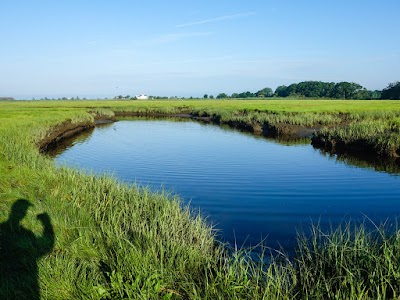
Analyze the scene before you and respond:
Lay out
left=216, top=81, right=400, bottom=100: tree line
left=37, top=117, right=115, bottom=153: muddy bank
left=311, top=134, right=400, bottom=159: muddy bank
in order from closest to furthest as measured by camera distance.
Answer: left=311, top=134, right=400, bottom=159: muddy bank, left=37, top=117, right=115, bottom=153: muddy bank, left=216, top=81, right=400, bottom=100: tree line

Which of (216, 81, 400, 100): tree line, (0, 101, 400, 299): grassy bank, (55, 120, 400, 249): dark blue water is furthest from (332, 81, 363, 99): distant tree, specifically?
(0, 101, 400, 299): grassy bank

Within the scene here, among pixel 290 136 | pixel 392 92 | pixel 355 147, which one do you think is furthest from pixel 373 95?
pixel 355 147

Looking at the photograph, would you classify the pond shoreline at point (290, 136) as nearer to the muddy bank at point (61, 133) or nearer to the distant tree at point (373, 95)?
the muddy bank at point (61, 133)

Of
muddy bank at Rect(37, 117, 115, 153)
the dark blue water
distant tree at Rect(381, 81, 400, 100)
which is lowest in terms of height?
the dark blue water

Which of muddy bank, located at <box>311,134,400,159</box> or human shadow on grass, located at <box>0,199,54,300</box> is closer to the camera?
human shadow on grass, located at <box>0,199,54,300</box>

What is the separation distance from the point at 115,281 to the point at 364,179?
1444 cm

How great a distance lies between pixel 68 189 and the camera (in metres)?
10.2

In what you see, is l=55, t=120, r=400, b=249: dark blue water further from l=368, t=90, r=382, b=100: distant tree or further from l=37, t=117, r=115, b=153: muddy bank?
l=368, t=90, r=382, b=100: distant tree

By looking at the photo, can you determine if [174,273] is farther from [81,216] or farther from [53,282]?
[81,216]

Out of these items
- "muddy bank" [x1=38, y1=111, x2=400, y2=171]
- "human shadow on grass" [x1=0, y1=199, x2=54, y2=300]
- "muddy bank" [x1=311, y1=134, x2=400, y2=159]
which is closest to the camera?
"human shadow on grass" [x1=0, y1=199, x2=54, y2=300]

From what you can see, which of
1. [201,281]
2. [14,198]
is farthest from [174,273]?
[14,198]

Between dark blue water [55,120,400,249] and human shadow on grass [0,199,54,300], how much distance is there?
3929mm

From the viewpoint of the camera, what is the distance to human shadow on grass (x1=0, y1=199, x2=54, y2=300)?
518cm

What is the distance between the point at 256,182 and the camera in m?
15.8
